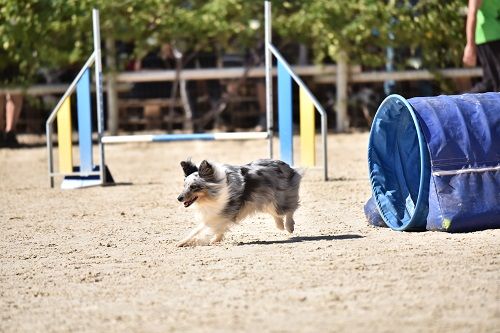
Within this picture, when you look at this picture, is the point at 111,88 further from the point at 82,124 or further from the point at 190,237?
the point at 190,237

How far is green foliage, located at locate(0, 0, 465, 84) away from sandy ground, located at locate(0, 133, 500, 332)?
6112mm

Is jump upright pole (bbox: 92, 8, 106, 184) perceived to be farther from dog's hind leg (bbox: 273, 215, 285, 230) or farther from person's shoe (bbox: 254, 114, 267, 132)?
person's shoe (bbox: 254, 114, 267, 132)

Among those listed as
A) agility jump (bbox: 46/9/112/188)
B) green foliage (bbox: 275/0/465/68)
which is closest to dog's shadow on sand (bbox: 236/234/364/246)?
agility jump (bbox: 46/9/112/188)

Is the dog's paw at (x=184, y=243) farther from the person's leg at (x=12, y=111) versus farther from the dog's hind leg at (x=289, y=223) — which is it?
the person's leg at (x=12, y=111)

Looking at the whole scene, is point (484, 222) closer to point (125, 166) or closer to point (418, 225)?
point (418, 225)

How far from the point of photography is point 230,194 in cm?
671

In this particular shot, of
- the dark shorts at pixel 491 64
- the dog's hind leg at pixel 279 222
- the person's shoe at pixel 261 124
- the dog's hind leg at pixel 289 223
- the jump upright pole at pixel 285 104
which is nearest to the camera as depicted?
the dog's hind leg at pixel 289 223

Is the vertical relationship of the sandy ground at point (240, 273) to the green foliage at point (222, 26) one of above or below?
below

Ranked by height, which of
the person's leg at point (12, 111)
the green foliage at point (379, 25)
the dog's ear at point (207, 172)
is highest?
the green foliage at point (379, 25)

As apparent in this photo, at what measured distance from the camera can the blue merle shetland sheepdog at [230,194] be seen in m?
6.62

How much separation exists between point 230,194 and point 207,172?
0.75 feet

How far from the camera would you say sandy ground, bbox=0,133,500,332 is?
4.42 m

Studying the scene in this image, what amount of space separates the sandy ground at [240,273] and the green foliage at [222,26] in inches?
241

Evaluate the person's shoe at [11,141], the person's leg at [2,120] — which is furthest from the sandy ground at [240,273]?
the person's shoe at [11,141]
